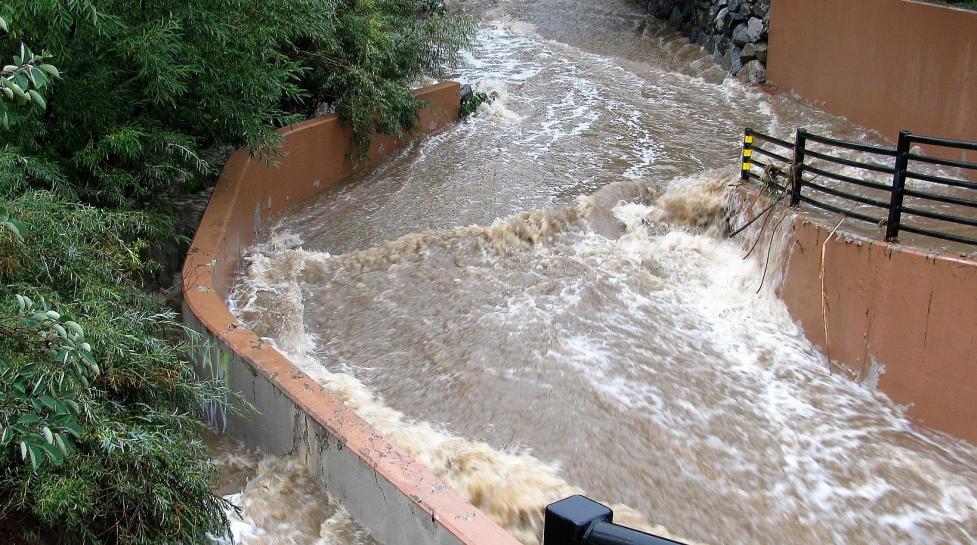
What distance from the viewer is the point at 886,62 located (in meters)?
12.3

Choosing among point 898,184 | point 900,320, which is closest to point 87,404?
point 900,320

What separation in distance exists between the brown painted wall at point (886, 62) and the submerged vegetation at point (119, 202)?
6783 millimetres

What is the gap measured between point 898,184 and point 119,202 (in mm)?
6906

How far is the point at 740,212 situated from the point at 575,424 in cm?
422

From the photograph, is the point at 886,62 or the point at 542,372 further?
the point at 886,62

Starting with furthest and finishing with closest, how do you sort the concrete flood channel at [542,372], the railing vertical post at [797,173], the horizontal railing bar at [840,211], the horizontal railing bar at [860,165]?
1. the railing vertical post at [797,173]
2. the horizontal railing bar at [840,211]
3. the horizontal railing bar at [860,165]
4. the concrete flood channel at [542,372]

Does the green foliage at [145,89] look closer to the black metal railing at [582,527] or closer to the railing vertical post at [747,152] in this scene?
the railing vertical post at [747,152]

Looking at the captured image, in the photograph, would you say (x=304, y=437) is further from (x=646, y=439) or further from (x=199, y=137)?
(x=199, y=137)

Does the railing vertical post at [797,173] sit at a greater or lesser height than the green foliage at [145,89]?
lesser

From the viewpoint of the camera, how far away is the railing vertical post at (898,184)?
7.09 meters

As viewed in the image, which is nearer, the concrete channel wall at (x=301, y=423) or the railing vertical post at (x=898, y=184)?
the concrete channel wall at (x=301, y=423)

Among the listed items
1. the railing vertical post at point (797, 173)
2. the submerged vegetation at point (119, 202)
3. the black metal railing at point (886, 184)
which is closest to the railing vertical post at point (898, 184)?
the black metal railing at point (886, 184)

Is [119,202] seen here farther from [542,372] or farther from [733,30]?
[733,30]

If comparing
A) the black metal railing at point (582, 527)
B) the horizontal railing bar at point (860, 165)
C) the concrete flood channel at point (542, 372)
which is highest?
the black metal railing at point (582, 527)
